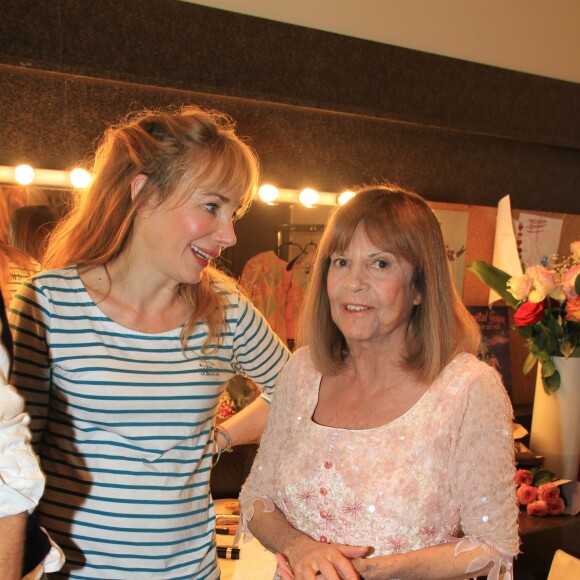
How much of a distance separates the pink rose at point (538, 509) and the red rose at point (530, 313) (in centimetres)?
51

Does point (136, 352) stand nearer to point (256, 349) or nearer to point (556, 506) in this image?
point (256, 349)

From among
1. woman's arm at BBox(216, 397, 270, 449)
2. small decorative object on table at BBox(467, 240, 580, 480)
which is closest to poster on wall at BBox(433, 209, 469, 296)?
small decorative object on table at BBox(467, 240, 580, 480)

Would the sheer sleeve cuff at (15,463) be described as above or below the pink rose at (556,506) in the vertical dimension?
above

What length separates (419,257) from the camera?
46.2 inches

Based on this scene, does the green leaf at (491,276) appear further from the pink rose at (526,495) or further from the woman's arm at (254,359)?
the woman's arm at (254,359)

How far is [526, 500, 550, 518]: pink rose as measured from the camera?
183 cm

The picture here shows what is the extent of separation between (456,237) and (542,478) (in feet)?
2.71

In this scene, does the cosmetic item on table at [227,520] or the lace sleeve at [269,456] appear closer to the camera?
the lace sleeve at [269,456]

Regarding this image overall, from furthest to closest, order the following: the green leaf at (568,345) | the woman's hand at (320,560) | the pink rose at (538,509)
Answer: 1. the green leaf at (568,345)
2. the pink rose at (538,509)
3. the woman's hand at (320,560)

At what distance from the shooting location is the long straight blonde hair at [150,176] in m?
1.17

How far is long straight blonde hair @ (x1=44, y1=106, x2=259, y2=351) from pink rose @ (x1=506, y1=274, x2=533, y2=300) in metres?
1.11

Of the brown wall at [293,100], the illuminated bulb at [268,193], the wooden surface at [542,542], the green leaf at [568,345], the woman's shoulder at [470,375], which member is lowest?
the wooden surface at [542,542]

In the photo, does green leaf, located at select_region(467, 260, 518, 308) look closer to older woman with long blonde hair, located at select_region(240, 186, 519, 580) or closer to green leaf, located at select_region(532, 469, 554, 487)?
green leaf, located at select_region(532, 469, 554, 487)

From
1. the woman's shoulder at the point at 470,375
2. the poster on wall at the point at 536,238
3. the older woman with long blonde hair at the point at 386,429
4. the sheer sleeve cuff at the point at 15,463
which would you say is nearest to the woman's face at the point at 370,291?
the older woman with long blonde hair at the point at 386,429
